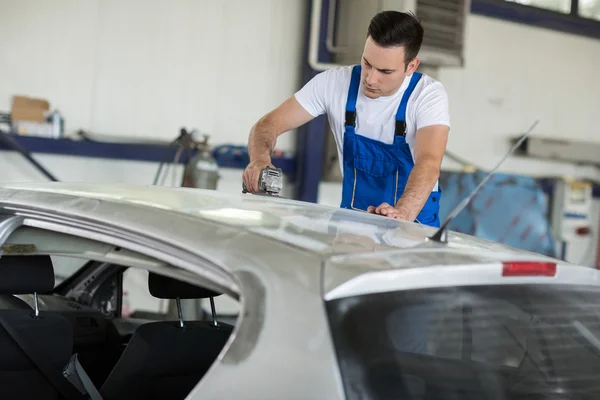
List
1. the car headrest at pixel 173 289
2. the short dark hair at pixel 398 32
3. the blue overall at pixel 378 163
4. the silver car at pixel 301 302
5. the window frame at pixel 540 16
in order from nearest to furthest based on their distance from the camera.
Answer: the silver car at pixel 301 302 < the car headrest at pixel 173 289 < the short dark hair at pixel 398 32 < the blue overall at pixel 378 163 < the window frame at pixel 540 16

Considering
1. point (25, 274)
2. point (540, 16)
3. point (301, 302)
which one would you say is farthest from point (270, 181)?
point (540, 16)

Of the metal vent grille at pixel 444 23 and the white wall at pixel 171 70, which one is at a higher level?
the metal vent grille at pixel 444 23

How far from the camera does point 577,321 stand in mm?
1733

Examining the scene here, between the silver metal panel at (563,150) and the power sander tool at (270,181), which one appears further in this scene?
the silver metal panel at (563,150)

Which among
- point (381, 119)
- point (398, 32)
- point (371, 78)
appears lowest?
point (381, 119)

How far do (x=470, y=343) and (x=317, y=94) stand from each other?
77.0 inches

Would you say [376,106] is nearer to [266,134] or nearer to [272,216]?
[266,134]

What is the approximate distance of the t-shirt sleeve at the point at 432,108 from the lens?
308cm

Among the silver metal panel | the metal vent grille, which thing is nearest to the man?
the metal vent grille

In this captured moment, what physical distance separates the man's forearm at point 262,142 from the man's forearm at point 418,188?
1.81 ft

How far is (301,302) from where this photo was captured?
1.32 meters

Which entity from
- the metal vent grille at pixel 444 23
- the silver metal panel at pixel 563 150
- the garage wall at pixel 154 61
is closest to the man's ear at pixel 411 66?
the metal vent grille at pixel 444 23

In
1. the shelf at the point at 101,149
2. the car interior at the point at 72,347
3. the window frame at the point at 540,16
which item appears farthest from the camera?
the window frame at the point at 540,16

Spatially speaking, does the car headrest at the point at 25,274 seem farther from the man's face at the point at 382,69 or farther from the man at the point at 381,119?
the man's face at the point at 382,69
